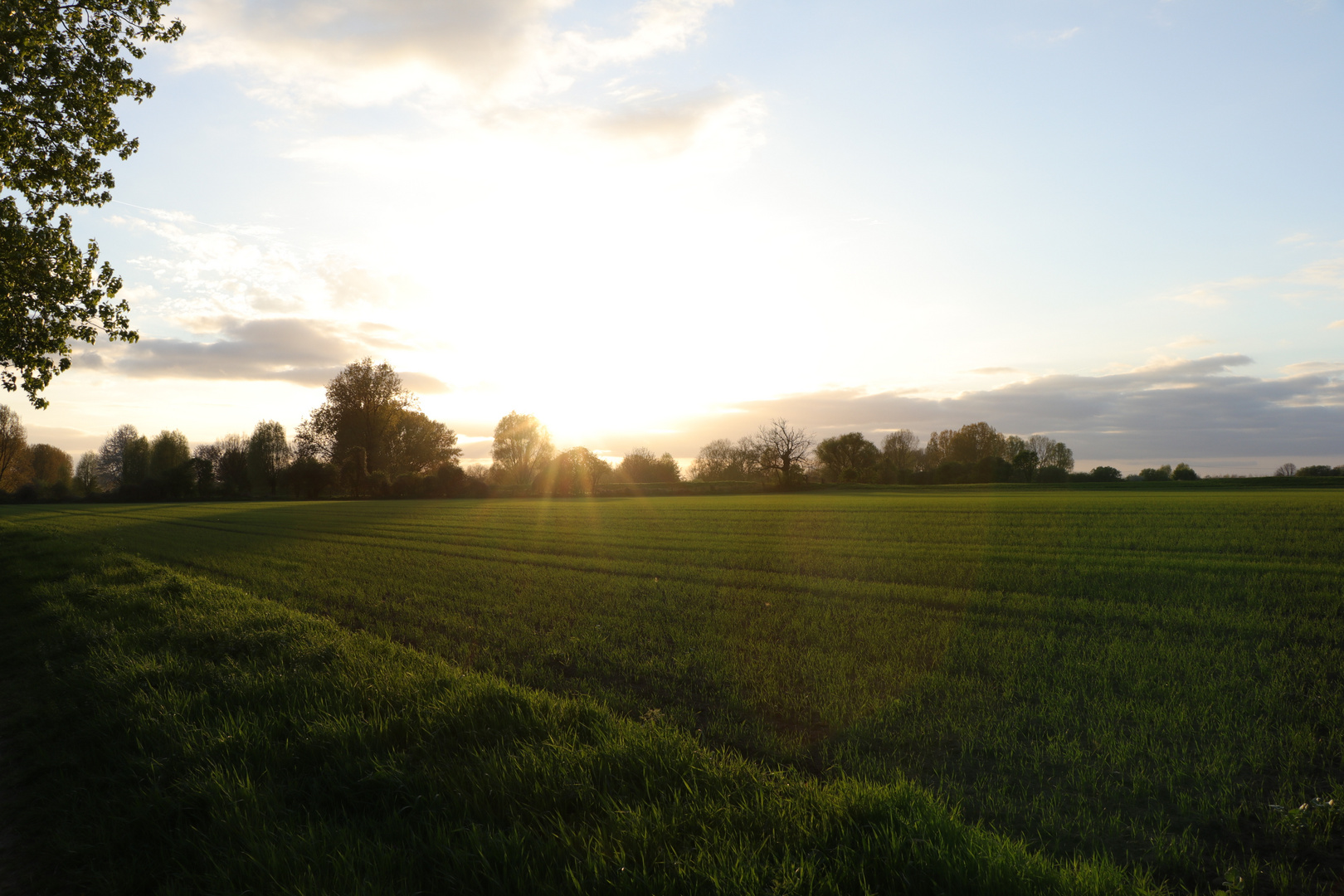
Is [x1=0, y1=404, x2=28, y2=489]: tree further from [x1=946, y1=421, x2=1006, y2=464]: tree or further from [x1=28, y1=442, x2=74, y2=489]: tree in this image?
[x1=946, y1=421, x2=1006, y2=464]: tree

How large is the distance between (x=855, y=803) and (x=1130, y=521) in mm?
23235

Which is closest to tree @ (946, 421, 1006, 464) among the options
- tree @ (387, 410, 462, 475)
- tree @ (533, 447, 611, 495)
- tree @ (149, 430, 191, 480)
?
tree @ (533, 447, 611, 495)

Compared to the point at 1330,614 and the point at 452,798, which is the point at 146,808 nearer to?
the point at 452,798

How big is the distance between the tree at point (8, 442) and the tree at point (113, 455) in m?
26.0

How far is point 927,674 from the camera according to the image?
6527mm

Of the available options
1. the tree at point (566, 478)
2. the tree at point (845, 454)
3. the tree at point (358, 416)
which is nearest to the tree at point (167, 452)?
the tree at point (358, 416)

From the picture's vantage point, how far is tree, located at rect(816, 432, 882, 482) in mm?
92625

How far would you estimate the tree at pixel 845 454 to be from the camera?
9262 centimetres

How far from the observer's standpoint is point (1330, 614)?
8562mm

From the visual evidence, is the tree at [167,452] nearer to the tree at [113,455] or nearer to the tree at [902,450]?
the tree at [113,455]

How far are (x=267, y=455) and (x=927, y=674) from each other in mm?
102624

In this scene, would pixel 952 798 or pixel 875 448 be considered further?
pixel 875 448

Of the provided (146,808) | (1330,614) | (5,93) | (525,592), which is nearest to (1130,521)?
(1330,614)

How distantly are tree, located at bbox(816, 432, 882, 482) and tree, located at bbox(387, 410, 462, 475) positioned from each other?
→ 173 feet
